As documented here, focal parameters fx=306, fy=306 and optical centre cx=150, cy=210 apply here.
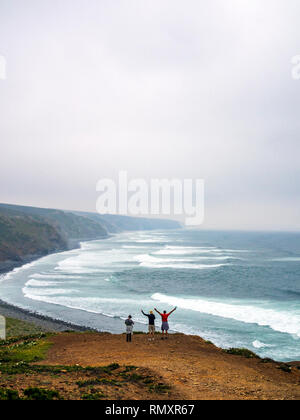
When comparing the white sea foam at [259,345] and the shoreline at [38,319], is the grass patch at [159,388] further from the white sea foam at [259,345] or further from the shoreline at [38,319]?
the shoreline at [38,319]

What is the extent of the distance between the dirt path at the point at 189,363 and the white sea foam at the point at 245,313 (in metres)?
14.7

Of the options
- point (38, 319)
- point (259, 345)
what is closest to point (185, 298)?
point (259, 345)

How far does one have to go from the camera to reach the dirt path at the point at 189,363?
10.9 m

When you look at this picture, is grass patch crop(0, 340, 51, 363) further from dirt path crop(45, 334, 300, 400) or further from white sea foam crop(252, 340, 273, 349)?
white sea foam crop(252, 340, 273, 349)

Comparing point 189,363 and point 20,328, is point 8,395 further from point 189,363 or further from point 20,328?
point 20,328

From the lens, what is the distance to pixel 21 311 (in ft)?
121

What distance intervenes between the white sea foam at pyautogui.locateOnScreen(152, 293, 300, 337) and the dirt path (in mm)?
14740

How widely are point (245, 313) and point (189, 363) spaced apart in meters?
23.7

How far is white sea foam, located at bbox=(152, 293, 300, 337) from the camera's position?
30.9m

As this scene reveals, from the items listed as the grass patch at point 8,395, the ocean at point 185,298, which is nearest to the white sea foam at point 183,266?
the ocean at point 185,298

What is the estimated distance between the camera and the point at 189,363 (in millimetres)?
14359
